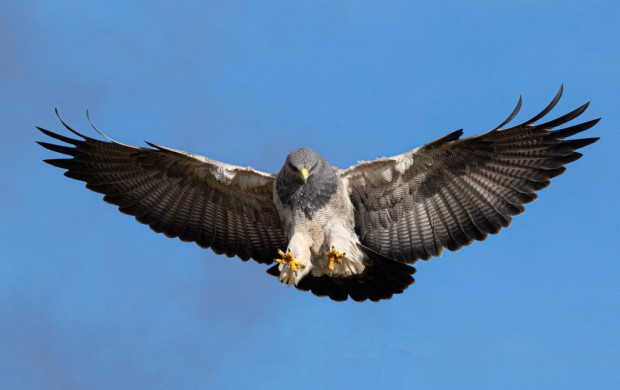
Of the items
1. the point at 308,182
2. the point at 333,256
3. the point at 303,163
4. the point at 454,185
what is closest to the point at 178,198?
the point at 308,182

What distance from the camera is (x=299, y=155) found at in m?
14.0

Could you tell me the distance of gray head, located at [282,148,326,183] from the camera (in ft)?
45.6

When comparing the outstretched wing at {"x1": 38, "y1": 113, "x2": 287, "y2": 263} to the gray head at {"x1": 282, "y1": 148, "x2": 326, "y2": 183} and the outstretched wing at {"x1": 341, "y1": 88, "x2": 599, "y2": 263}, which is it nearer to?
the gray head at {"x1": 282, "y1": 148, "x2": 326, "y2": 183}

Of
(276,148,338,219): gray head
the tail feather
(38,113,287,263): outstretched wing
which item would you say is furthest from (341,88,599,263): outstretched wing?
(38,113,287,263): outstretched wing

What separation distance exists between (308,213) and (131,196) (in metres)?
3.00

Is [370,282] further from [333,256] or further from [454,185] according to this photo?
[454,185]

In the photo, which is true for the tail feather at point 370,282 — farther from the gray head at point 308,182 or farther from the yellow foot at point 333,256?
the gray head at point 308,182

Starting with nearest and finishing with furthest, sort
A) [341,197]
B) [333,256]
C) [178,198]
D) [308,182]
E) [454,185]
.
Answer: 1. [333,256]
2. [308,182]
3. [341,197]
4. [454,185]
5. [178,198]

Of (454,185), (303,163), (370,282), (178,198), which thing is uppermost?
(178,198)

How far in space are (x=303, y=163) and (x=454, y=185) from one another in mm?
2301

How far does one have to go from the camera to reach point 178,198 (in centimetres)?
1561

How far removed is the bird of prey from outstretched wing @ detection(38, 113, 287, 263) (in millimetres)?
15

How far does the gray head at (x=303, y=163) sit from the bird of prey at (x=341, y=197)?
0.02m

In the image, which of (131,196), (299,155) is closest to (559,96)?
(299,155)
